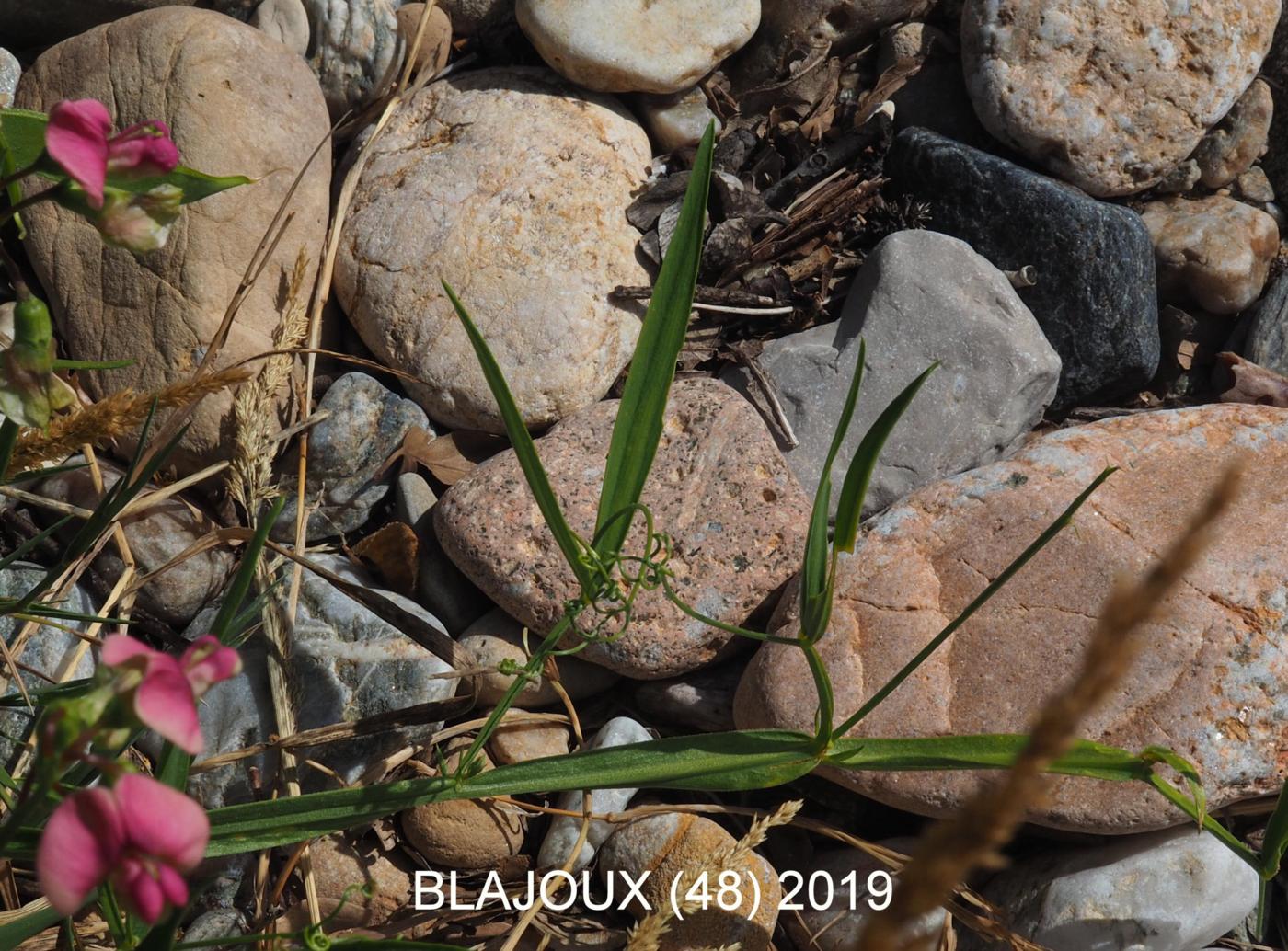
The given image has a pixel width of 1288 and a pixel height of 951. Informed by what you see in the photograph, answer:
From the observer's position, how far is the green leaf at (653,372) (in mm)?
1382

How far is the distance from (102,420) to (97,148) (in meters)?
0.50

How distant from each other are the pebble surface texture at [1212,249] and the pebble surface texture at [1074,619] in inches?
25.1

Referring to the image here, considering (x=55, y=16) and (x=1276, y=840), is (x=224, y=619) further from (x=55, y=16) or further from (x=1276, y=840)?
(x=55, y=16)

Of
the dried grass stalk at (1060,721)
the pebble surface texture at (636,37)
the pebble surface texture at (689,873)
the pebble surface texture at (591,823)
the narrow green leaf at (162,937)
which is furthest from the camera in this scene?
the pebble surface texture at (636,37)

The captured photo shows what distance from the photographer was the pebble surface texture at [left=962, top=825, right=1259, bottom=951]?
5.77 ft

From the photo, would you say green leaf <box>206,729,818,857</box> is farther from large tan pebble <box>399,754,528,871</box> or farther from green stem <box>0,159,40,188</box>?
green stem <box>0,159,40,188</box>

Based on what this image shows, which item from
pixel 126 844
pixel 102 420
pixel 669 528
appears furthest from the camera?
pixel 669 528

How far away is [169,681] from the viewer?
1.94ft

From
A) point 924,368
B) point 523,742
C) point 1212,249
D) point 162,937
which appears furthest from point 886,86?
point 162,937

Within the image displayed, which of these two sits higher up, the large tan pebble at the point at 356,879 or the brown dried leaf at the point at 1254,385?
the brown dried leaf at the point at 1254,385

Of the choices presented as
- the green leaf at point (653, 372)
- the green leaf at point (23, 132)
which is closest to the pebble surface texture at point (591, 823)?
the green leaf at point (653, 372)

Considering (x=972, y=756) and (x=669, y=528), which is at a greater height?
(x=972, y=756)

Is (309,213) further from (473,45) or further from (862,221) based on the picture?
(862,221)

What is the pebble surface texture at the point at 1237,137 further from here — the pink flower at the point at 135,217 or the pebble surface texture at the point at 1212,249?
the pink flower at the point at 135,217
